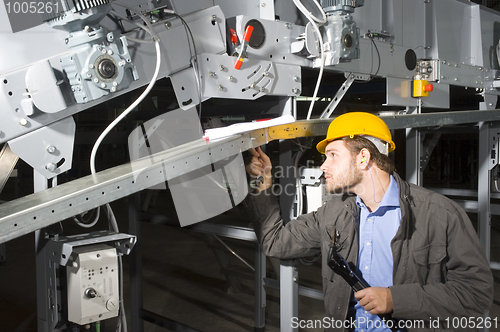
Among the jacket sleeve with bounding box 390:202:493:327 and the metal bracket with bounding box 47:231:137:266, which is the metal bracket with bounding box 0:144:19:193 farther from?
the jacket sleeve with bounding box 390:202:493:327

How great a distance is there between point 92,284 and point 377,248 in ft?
3.62

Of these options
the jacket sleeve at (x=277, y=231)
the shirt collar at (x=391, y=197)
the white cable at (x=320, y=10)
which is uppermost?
the white cable at (x=320, y=10)

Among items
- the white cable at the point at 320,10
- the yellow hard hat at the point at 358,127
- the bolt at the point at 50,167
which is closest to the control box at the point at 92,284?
the bolt at the point at 50,167

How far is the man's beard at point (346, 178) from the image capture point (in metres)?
1.89

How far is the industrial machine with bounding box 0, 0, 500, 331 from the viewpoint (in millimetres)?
1393

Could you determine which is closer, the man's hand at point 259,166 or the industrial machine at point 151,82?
→ the industrial machine at point 151,82

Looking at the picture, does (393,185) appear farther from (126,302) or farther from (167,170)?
(126,302)

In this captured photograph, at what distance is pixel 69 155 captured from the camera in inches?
60.5

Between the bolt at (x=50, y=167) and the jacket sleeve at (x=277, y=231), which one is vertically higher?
the bolt at (x=50, y=167)

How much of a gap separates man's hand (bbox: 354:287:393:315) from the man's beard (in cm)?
43

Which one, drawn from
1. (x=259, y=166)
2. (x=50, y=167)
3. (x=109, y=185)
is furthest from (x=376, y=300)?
(x=50, y=167)

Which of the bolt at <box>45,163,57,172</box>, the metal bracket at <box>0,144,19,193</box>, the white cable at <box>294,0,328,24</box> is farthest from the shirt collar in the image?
the metal bracket at <box>0,144,19,193</box>

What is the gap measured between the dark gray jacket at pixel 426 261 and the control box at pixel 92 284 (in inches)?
34.2

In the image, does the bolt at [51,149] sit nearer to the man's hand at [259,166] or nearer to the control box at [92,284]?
the control box at [92,284]
